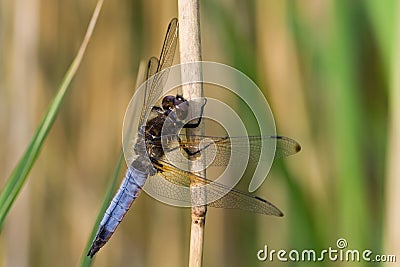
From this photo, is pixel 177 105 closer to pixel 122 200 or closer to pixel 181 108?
pixel 181 108

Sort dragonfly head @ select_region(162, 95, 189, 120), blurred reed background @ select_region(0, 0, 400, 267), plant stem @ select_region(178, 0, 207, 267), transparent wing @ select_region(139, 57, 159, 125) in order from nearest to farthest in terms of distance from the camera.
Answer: plant stem @ select_region(178, 0, 207, 267) → dragonfly head @ select_region(162, 95, 189, 120) → transparent wing @ select_region(139, 57, 159, 125) → blurred reed background @ select_region(0, 0, 400, 267)

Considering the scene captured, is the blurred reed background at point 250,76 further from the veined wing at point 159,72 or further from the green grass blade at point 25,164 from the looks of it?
the green grass blade at point 25,164

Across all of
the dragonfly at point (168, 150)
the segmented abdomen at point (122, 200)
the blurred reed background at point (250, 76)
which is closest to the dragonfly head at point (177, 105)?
the dragonfly at point (168, 150)

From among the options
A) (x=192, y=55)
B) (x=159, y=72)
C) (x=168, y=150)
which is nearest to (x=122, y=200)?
(x=168, y=150)

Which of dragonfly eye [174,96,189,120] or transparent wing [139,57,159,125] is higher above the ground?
transparent wing [139,57,159,125]

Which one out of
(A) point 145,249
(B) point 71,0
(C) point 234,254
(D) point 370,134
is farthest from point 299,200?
(B) point 71,0

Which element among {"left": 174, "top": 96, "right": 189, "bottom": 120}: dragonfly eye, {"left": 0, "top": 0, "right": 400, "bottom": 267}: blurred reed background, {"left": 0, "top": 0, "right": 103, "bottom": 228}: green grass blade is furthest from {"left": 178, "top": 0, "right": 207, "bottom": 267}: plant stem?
{"left": 0, "top": 0, "right": 400, "bottom": 267}: blurred reed background

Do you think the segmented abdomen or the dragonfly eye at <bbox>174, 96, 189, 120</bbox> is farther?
the segmented abdomen

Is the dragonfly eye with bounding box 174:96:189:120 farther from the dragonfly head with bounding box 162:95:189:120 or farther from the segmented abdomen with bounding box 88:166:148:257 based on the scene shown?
the segmented abdomen with bounding box 88:166:148:257
